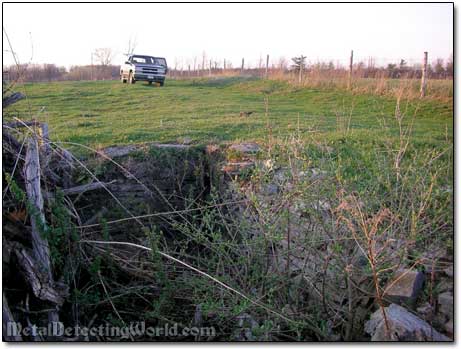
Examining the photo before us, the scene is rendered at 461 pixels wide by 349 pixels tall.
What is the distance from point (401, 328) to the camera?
3.26 m

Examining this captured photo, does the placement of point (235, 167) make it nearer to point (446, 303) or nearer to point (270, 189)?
point (270, 189)

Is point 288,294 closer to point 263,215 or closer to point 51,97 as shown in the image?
point 263,215

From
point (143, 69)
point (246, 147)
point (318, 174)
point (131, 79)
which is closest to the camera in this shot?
point (318, 174)

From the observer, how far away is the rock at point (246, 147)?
6.30 meters

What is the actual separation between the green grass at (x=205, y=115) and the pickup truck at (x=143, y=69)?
2340 mm

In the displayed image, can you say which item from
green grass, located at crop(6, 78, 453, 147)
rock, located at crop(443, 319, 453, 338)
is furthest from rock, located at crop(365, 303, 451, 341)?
green grass, located at crop(6, 78, 453, 147)

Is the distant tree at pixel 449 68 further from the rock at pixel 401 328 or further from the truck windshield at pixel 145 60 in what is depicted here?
the truck windshield at pixel 145 60

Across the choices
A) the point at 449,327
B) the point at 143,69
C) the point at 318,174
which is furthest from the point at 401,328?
the point at 143,69

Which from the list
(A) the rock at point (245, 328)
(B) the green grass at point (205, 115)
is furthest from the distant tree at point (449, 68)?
(A) the rock at point (245, 328)

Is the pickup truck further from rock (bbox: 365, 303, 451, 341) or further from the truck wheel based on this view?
rock (bbox: 365, 303, 451, 341)

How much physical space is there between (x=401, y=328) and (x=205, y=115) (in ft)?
23.3

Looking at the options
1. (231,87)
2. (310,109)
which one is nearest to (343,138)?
(310,109)

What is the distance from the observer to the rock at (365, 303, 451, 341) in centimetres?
326

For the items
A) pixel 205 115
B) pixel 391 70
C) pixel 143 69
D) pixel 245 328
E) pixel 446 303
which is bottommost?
pixel 245 328
